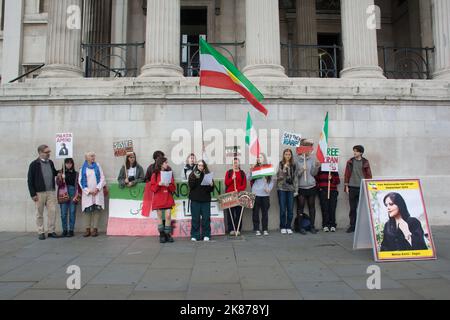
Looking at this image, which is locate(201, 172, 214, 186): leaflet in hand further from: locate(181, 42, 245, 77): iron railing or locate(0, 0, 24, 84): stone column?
locate(0, 0, 24, 84): stone column

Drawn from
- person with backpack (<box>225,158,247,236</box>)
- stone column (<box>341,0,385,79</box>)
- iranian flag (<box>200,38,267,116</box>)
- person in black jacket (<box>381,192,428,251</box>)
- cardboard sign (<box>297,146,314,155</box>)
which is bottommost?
person in black jacket (<box>381,192,428,251</box>)

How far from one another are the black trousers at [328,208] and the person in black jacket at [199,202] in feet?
10.5

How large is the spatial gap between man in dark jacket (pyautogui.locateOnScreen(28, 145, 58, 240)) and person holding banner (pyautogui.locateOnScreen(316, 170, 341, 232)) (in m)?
7.02

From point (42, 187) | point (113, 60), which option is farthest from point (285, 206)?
point (113, 60)

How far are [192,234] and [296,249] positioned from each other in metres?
2.59

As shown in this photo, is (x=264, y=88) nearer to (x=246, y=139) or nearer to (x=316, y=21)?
(x=246, y=139)

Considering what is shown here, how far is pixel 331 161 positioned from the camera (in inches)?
397

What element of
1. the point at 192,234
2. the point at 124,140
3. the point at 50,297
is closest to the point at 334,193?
the point at 192,234

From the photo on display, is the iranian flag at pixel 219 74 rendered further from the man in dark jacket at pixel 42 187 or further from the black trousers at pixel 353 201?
the man in dark jacket at pixel 42 187

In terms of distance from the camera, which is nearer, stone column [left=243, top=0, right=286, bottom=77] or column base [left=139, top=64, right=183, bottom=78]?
column base [left=139, top=64, right=183, bottom=78]

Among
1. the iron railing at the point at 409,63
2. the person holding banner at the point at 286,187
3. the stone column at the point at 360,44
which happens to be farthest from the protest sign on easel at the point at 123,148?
the iron railing at the point at 409,63

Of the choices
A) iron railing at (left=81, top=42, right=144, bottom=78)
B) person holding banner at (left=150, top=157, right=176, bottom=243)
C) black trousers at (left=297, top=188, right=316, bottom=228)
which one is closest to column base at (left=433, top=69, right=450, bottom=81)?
black trousers at (left=297, top=188, right=316, bottom=228)

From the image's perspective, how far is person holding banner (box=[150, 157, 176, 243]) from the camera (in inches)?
344

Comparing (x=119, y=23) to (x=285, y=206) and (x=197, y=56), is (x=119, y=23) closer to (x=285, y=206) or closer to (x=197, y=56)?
(x=197, y=56)
